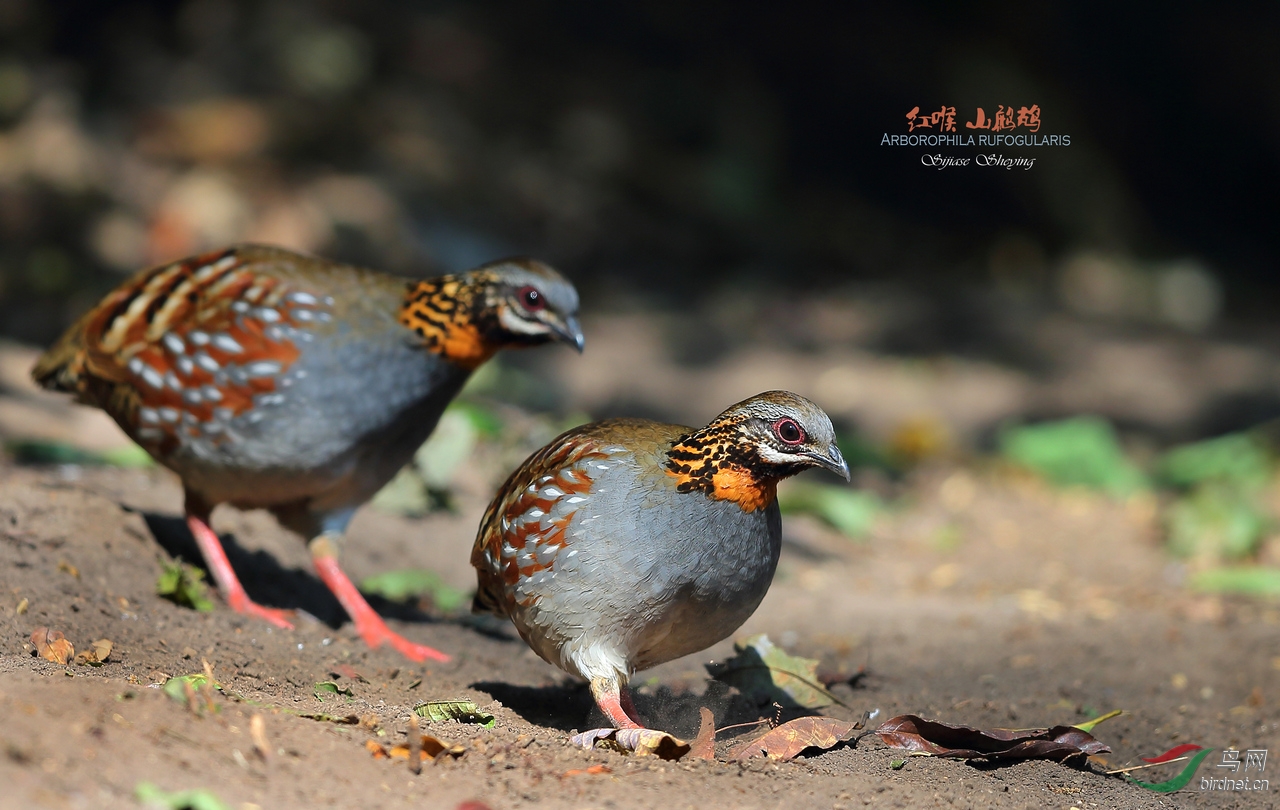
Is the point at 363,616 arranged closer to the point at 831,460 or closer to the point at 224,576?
the point at 224,576

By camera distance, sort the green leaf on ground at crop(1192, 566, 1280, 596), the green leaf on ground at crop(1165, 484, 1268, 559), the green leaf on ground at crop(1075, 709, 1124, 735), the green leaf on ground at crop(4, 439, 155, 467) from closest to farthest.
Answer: the green leaf on ground at crop(1075, 709, 1124, 735) < the green leaf on ground at crop(4, 439, 155, 467) < the green leaf on ground at crop(1192, 566, 1280, 596) < the green leaf on ground at crop(1165, 484, 1268, 559)

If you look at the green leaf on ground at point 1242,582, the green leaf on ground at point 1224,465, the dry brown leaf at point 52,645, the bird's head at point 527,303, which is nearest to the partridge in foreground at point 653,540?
the bird's head at point 527,303

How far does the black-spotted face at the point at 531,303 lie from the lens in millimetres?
4883

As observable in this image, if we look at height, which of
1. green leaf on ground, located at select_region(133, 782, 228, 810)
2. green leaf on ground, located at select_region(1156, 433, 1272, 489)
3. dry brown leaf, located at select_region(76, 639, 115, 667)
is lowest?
green leaf on ground, located at select_region(133, 782, 228, 810)

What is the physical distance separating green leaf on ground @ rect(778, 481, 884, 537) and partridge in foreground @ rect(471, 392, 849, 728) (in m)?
3.76

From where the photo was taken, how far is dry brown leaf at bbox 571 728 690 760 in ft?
11.6

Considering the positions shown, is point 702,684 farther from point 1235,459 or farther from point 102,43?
point 102,43

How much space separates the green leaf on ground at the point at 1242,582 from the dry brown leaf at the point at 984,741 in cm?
345

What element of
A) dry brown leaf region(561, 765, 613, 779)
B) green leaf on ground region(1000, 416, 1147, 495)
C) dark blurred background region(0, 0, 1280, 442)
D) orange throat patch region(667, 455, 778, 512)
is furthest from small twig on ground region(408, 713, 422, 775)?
dark blurred background region(0, 0, 1280, 442)

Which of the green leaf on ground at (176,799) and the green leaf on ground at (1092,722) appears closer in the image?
the green leaf on ground at (176,799)

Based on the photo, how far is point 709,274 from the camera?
12898 millimetres

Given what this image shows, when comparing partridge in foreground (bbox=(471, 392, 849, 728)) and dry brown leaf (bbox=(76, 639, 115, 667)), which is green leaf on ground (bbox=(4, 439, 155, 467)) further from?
partridge in foreground (bbox=(471, 392, 849, 728))

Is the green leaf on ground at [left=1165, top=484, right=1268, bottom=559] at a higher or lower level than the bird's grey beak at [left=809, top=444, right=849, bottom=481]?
lower

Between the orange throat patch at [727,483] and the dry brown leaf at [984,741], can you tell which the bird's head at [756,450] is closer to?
the orange throat patch at [727,483]
